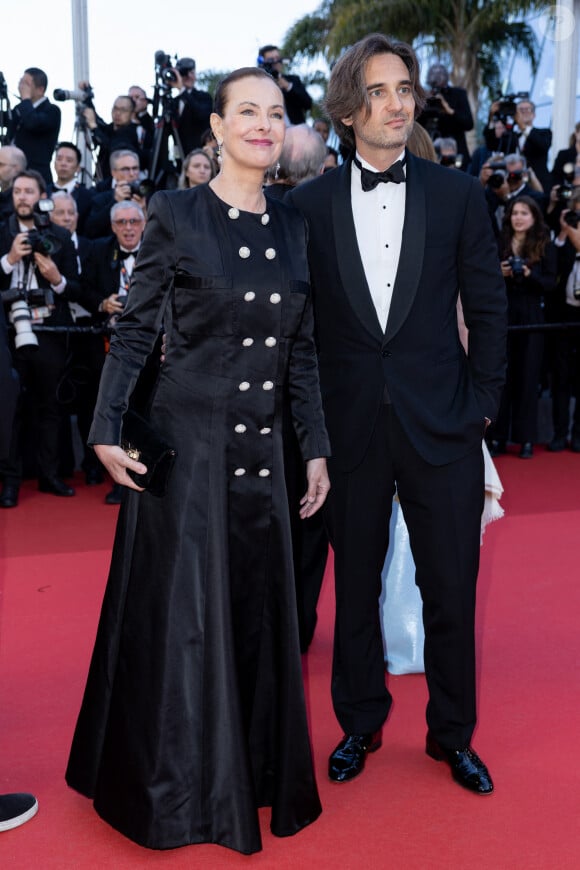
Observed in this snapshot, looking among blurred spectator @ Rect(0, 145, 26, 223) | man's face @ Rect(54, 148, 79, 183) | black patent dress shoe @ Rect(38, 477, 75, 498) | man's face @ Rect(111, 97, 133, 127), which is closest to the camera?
black patent dress shoe @ Rect(38, 477, 75, 498)

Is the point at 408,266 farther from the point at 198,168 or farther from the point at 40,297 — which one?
the point at 198,168

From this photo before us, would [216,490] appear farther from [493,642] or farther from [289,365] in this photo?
[493,642]

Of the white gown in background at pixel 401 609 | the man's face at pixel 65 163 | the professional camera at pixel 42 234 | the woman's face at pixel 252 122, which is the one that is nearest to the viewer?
the woman's face at pixel 252 122

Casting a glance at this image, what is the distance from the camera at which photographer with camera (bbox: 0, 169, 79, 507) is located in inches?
229

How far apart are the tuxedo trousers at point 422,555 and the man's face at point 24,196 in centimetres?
396

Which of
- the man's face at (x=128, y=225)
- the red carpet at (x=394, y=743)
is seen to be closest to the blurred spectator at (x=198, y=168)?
the man's face at (x=128, y=225)

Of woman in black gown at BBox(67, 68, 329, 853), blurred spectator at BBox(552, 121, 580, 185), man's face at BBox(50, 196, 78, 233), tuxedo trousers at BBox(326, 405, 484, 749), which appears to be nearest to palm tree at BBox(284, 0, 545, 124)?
blurred spectator at BBox(552, 121, 580, 185)

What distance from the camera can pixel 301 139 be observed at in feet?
11.7

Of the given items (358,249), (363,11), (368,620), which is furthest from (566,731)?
(363,11)

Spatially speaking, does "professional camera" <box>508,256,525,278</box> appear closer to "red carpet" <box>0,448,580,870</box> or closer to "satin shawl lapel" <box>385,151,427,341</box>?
"red carpet" <box>0,448,580,870</box>

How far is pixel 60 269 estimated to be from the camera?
20.4ft

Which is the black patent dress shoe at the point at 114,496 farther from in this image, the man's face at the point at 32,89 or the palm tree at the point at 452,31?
the palm tree at the point at 452,31

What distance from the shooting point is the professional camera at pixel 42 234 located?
5.75 metres

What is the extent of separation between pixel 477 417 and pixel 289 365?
0.51m
